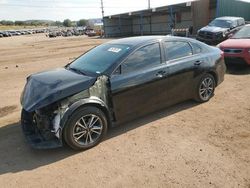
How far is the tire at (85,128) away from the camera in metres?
3.94

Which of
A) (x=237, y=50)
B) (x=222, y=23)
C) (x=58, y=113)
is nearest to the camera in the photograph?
(x=58, y=113)

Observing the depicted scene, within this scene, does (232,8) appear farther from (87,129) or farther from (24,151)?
(24,151)

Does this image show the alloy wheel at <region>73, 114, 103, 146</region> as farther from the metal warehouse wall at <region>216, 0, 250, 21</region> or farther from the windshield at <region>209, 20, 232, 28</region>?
the metal warehouse wall at <region>216, 0, 250, 21</region>

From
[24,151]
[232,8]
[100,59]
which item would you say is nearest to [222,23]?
[232,8]

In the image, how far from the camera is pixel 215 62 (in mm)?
5988

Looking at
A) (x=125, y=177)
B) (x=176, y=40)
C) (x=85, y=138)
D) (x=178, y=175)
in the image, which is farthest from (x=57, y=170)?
(x=176, y=40)

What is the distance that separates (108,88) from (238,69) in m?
6.66

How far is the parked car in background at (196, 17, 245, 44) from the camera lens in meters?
16.0

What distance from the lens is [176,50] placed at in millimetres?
5320

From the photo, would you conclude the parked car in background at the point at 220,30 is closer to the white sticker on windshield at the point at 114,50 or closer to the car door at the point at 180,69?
the car door at the point at 180,69

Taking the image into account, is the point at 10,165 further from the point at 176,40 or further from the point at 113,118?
the point at 176,40

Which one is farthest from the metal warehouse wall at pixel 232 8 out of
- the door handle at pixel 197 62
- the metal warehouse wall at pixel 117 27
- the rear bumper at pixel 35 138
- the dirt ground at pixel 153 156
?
the rear bumper at pixel 35 138

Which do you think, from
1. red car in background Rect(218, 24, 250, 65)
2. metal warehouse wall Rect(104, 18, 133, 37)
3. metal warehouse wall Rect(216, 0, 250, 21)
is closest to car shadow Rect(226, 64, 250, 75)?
red car in background Rect(218, 24, 250, 65)

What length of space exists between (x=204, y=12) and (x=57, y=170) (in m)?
29.5
